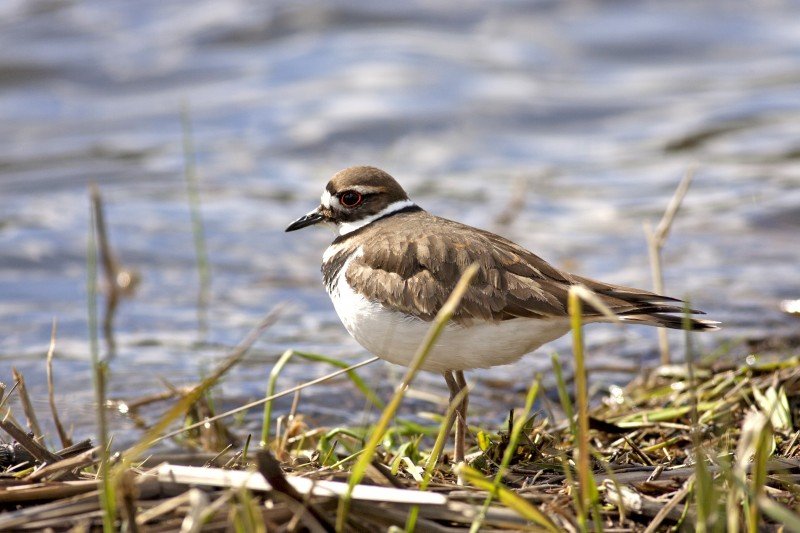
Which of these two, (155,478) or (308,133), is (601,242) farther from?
(155,478)

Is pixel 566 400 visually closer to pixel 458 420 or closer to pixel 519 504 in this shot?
pixel 519 504

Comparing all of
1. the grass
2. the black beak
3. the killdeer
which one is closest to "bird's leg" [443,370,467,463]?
the killdeer

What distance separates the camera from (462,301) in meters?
4.12

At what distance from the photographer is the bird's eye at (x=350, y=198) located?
17.2ft

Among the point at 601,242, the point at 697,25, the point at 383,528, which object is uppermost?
the point at 697,25

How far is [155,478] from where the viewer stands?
10.5 ft

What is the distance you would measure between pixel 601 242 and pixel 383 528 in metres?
6.43

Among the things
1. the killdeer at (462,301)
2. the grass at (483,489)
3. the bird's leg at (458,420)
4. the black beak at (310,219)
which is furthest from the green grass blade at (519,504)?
the black beak at (310,219)

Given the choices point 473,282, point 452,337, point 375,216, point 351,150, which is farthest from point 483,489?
point 351,150

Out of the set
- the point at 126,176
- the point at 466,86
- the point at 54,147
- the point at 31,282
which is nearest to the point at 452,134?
the point at 466,86

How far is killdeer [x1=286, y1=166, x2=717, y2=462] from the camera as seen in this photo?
13.4 ft

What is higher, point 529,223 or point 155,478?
point 155,478

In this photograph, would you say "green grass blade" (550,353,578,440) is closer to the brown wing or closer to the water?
the brown wing

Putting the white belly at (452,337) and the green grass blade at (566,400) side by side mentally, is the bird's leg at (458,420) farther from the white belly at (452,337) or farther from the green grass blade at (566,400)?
the green grass blade at (566,400)
